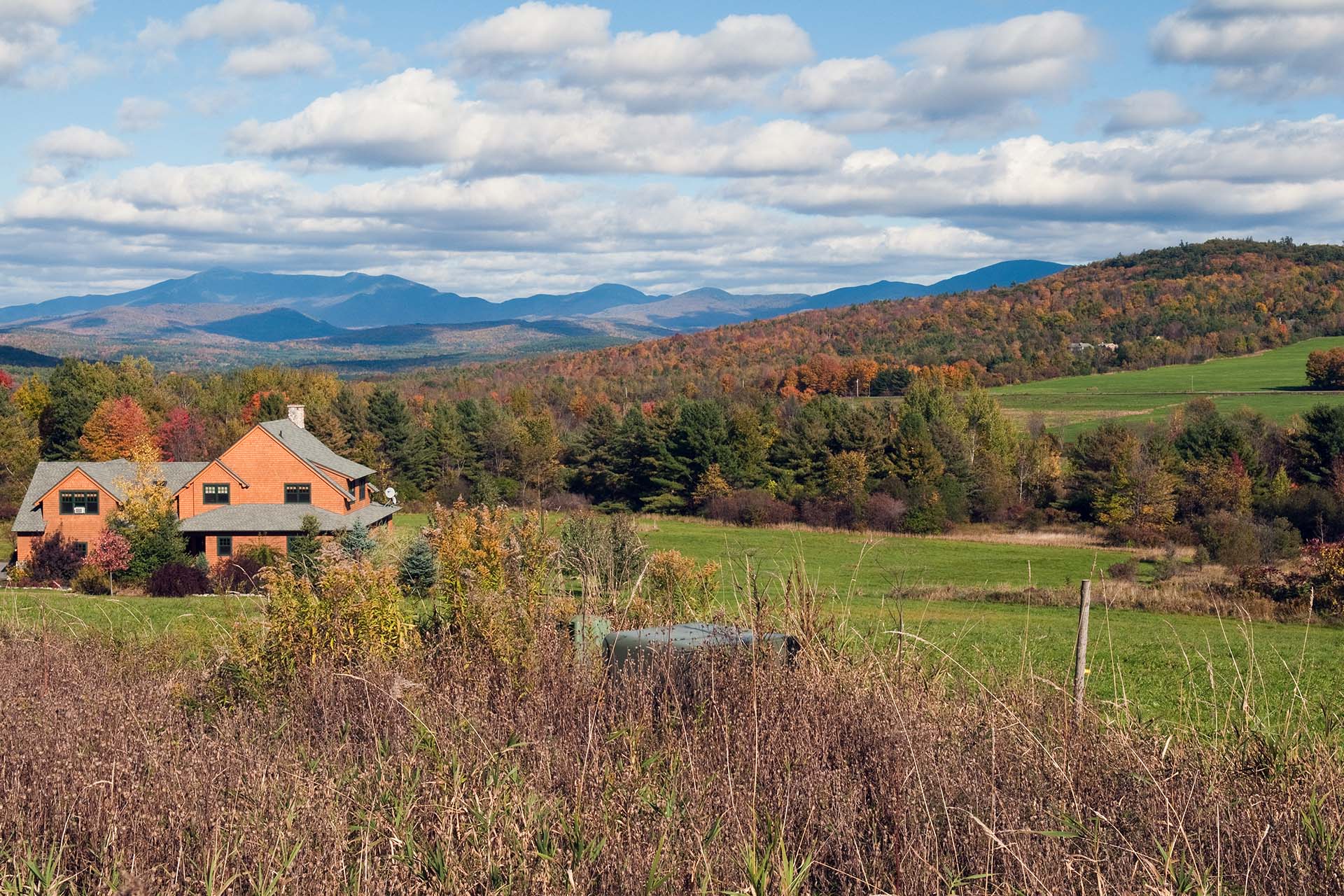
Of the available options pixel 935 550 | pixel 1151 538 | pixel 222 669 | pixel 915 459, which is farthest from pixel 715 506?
pixel 222 669

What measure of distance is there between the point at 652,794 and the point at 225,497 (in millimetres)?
40395

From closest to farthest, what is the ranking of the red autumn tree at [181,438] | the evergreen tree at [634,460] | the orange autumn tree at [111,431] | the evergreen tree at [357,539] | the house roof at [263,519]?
the evergreen tree at [357,539], the house roof at [263,519], the orange autumn tree at [111,431], the evergreen tree at [634,460], the red autumn tree at [181,438]

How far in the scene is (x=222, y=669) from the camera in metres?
6.71

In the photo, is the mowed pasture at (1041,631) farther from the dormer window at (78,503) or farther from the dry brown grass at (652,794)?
the dormer window at (78,503)

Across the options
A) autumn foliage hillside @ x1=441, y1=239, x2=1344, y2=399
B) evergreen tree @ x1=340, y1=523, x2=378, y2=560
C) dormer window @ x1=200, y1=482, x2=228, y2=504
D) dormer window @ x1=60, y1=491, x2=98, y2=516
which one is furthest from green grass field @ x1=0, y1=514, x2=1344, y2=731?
autumn foliage hillside @ x1=441, y1=239, x2=1344, y2=399

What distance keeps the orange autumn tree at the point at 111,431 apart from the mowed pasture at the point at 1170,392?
187ft

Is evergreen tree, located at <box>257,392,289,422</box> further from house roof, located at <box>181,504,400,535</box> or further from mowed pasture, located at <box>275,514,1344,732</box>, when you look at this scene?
house roof, located at <box>181,504,400,535</box>

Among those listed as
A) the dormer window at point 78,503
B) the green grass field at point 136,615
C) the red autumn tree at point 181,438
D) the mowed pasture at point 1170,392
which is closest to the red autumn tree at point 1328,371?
the mowed pasture at point 1170,392

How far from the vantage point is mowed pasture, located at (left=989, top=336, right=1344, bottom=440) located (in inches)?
2820

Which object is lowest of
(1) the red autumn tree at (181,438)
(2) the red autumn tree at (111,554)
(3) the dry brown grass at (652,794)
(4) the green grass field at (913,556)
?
(4) the green grass field at (913,556)

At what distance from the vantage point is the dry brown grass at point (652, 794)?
3.23 meters

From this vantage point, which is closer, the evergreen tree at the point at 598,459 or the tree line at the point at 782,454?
the tree line at the point at 782,454

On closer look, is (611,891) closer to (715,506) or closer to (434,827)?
(434,827)

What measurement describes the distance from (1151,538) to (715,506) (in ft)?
73.7
